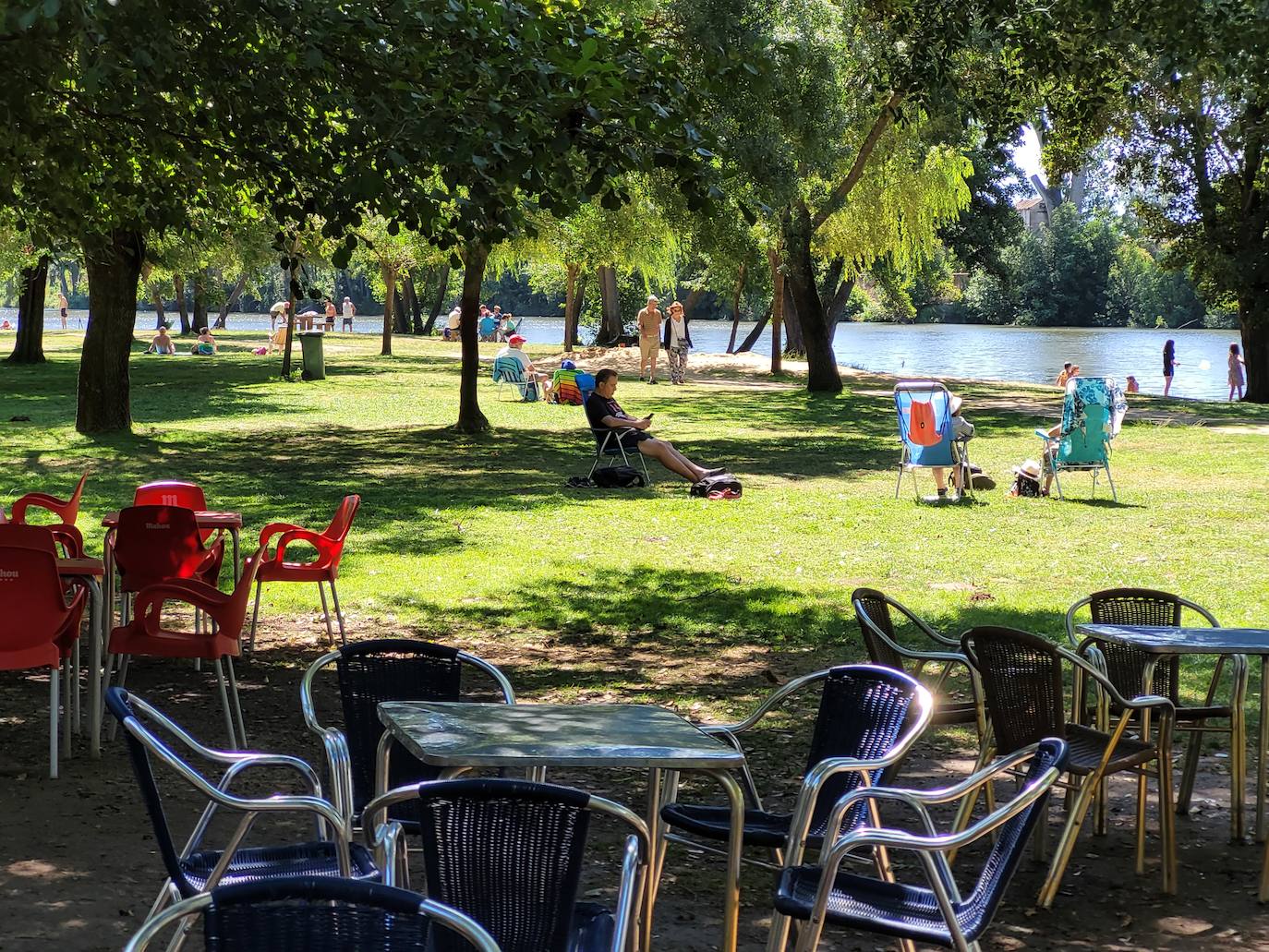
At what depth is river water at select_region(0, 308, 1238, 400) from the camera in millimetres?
46094

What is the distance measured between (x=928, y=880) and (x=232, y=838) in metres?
1.71

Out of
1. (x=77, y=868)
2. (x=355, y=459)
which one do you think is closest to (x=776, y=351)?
(x=355, y=459)

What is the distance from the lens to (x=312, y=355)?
30.4 meters

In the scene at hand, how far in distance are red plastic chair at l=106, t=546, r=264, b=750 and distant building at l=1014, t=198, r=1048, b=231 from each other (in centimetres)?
9600

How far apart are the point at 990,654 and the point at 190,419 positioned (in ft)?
60.7

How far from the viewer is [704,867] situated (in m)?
5.08

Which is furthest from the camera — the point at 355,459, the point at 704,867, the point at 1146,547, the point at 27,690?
the point at 355,459

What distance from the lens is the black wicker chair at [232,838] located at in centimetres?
338

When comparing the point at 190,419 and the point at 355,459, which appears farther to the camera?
the point at 190,419

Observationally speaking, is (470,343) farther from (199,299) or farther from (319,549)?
(199,299)

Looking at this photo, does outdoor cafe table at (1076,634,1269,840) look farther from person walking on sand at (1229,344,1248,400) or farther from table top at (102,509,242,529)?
person walking on sand at (1229,344,1248,400)

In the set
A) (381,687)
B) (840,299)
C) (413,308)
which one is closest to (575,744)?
(381,687)

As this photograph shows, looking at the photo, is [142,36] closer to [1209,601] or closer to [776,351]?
[1209,601]

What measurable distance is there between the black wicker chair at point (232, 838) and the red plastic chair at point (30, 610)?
7.05 feet
